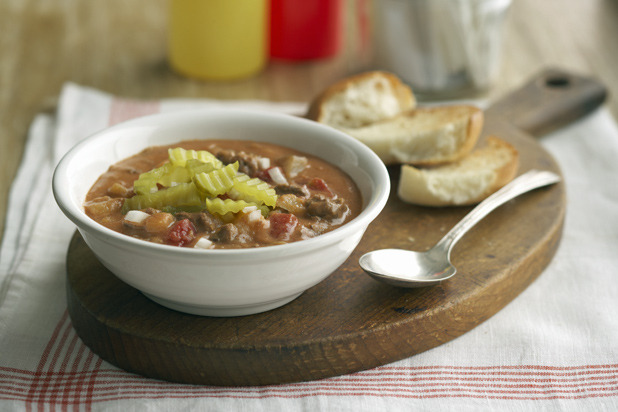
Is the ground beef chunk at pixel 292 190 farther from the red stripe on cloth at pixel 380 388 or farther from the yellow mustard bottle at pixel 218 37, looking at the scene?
the yellow mustard bottle at pixel 218 37

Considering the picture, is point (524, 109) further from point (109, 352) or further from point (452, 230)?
point (109, 352)

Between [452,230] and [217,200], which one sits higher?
[217,200]

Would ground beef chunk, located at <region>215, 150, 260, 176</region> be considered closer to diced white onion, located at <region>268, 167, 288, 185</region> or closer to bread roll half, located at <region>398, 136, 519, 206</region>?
diced white onion, located at <region>268, 167, 288, 185</region>

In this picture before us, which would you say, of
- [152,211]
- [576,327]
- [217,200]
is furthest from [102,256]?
[576,327]

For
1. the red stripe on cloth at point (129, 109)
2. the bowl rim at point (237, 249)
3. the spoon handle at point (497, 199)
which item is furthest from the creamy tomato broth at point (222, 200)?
the red stripe on cloth at point (129, 109)

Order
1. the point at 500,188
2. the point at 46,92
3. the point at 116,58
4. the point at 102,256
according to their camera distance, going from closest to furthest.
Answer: the point at 102,256, the point at 500,188, the point at 46,92, the point at 116,58
